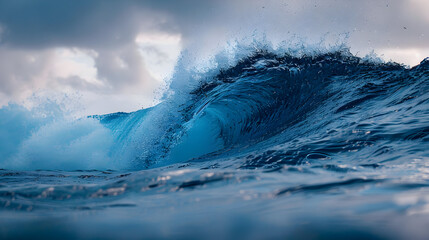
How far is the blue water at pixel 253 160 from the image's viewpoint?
1.75 m

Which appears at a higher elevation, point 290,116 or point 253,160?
point 290,116

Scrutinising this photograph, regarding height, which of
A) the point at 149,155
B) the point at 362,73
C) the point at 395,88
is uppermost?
the point at 362,73

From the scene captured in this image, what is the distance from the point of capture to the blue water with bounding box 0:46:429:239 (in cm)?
175

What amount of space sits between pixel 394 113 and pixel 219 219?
15.9 feet

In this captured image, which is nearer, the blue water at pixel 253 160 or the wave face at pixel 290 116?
the blue water at pixel 253 160

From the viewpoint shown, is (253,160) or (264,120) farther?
(264,120)

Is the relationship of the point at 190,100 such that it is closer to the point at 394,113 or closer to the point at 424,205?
the point at 394,113

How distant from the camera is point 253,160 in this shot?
4.52 metres

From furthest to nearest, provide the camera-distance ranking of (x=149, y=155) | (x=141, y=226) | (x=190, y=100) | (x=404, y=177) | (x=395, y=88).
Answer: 1. (x=190, y=100)
2. (x=149, y=155)
3. (x=395, y=88)
4. (x=404, y=177)
5. (x=141, y=226)

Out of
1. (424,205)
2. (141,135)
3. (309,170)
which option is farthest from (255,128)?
(424,205)

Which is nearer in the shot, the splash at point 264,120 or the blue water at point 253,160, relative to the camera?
the blue water at point 253,160

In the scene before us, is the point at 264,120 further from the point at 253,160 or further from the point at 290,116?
the point at 253,160

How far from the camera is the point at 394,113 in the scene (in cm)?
562

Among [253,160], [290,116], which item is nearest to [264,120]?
[290,116]
